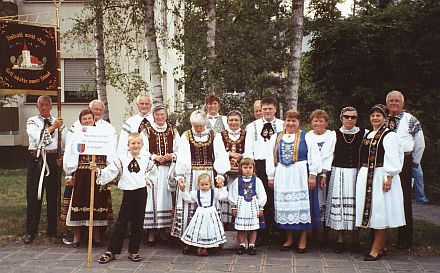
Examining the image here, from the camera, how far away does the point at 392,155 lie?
690cm

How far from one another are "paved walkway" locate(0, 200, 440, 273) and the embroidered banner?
2376mm

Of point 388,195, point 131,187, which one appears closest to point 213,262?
point 131,187

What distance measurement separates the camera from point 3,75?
26.5 ft

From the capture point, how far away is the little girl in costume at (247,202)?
7367 millimetres

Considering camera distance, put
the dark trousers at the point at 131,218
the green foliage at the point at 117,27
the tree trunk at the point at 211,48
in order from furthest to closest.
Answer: the tree trunk at the point at 211,48 → the green foliage at the point at 117,27 → the dark trousers at the point at 131,218

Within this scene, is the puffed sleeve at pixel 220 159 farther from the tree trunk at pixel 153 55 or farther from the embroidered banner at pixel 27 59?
the tree trunk at pixel 153 55

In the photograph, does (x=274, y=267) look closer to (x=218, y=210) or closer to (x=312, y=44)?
(x=218, y=210)

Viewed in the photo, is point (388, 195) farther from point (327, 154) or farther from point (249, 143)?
point (249, 143)

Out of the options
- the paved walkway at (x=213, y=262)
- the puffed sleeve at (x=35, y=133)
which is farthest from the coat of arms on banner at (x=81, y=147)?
the paved walkway at (x=213, y=262)

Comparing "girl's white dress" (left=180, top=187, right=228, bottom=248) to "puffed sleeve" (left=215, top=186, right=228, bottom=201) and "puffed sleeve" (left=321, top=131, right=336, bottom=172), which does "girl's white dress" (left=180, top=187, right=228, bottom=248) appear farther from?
"puffed sleeve" (left=321, top=131, right=336, bottom=172)

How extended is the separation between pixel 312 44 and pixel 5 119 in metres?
10.1

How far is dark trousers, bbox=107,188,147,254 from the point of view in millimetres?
6979

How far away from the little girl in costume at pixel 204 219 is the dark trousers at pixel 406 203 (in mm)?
2466

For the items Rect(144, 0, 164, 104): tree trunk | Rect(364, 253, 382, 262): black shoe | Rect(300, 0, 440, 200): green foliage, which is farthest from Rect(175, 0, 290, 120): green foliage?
Rect(364, 253, 382, 262): black shoe
